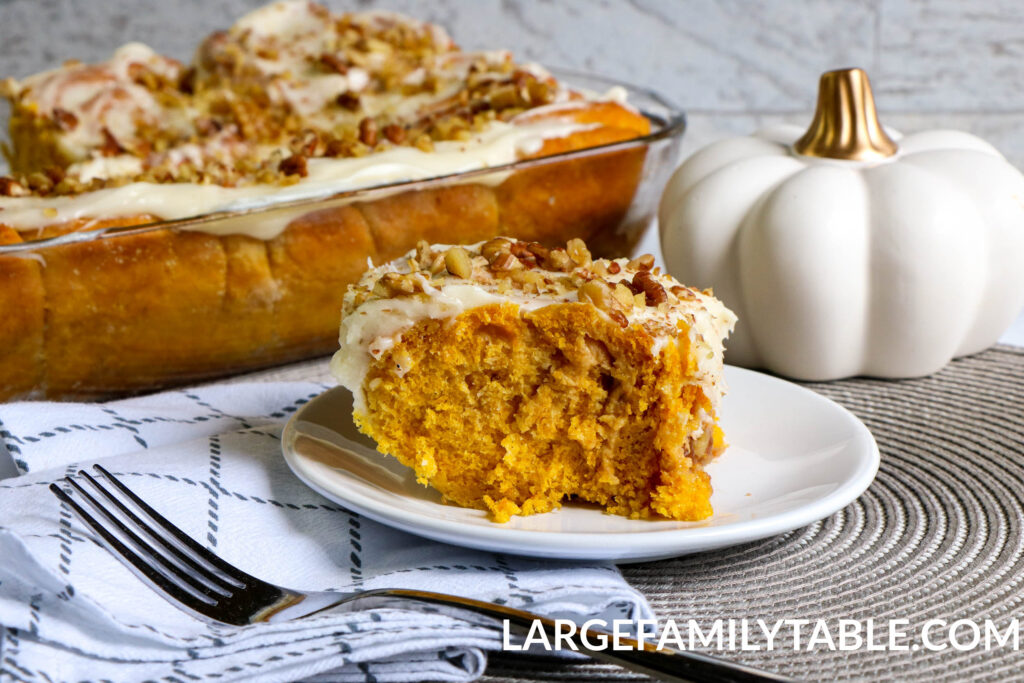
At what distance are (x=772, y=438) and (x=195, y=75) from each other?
1.80 meters

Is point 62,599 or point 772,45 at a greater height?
point 772,45

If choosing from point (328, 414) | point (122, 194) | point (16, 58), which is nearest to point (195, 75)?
point (122, 194)

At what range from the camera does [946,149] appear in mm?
1919

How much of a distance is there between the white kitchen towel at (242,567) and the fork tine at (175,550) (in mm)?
45

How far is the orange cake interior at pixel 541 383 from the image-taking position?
46.7 inches

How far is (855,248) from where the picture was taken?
1.73 metres

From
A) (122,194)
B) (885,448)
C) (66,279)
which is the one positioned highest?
(122,194)

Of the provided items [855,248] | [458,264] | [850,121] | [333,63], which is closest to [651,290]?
[458,264]

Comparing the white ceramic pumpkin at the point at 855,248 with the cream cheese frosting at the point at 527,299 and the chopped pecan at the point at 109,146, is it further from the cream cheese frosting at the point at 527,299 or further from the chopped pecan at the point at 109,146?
the chopped pecan at the point at 109,146

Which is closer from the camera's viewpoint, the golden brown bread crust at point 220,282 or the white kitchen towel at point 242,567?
the white kitchen towel at point 242,567

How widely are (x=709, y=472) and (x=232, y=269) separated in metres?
0.90

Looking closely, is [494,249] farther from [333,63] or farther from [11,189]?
[333,63]

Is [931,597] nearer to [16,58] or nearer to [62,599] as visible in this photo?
[62,599]

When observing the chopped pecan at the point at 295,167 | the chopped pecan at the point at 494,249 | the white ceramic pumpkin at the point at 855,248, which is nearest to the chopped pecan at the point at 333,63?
the chopped pecan at the point at 295,167
